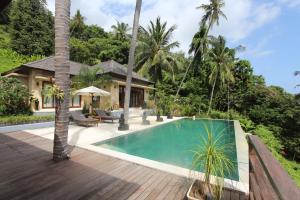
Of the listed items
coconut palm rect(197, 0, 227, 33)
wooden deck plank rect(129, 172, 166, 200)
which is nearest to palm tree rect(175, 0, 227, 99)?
coconut palm rect(197, 0, 227, 33)

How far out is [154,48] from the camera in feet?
72.3

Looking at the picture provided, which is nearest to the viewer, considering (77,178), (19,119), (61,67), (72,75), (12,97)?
(77,178)

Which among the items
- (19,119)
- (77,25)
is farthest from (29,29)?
(19,119)

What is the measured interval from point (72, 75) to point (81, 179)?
1520cm

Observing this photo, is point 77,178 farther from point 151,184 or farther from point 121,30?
point 121,30

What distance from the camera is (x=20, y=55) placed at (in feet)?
89.3

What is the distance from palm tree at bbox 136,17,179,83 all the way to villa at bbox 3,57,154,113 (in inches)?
96.4

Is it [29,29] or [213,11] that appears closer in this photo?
[213,11]

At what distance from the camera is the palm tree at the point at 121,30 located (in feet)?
126

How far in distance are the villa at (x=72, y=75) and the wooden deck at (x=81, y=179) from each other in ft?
20.6

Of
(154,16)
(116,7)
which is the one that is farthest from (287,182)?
(154,16)

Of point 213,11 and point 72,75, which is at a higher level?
point 213,11

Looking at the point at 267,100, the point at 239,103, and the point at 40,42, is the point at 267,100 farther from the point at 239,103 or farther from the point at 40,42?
the point at 40,42

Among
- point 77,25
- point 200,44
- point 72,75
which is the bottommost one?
point 72,75
